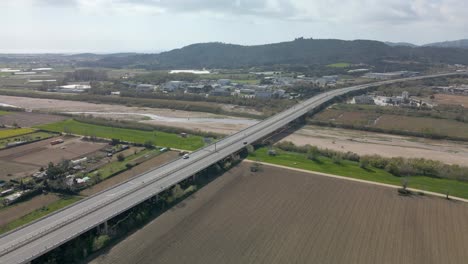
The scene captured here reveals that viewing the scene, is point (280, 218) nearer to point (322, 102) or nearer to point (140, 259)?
point (140, 259)

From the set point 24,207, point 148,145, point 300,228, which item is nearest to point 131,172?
point 148,145

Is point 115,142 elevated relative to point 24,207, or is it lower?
elevated

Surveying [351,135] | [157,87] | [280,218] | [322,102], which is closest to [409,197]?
[280,218]

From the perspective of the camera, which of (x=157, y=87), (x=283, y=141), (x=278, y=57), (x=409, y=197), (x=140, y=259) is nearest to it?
(x=140, y=259)

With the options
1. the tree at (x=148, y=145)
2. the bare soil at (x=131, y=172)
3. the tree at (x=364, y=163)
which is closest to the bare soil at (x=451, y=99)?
the tree at (x=364, y=163)

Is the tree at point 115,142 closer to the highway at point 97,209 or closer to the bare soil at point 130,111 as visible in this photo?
the highway at point 97,209

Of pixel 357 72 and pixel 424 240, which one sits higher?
pixel 357 72

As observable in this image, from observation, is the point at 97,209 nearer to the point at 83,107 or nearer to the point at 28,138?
the point at 28,138
